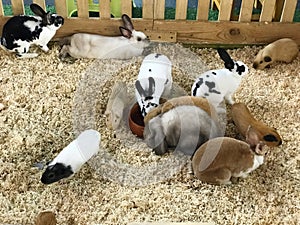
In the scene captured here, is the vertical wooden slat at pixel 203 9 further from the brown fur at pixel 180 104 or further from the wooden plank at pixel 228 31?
the brown fur at pixel 180 104

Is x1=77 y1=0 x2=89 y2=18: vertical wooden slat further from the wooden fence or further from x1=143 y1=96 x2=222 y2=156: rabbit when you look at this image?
x1=143 y1=96 x2=222 y2=156: rabbit

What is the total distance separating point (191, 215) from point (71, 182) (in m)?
0.53

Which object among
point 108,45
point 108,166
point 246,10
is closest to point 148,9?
point 108,45

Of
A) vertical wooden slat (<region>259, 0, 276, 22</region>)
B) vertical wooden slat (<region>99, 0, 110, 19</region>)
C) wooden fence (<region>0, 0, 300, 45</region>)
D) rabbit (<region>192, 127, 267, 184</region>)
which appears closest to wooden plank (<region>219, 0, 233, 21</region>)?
wooden fence (<region>0, 0, 300, 45</region>)

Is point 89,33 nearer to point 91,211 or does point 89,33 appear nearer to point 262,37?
point 262,37

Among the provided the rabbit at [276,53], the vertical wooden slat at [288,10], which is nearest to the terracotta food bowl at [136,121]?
the rabbit at [276,53]

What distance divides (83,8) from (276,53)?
1.10 meters

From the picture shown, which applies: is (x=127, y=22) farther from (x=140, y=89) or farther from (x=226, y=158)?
(x=226, y=158)

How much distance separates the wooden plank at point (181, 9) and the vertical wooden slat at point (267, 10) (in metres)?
0.44

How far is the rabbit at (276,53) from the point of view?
2920 millimetres

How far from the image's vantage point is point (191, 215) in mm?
2164

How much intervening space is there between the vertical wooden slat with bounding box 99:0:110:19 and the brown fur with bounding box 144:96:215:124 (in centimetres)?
84

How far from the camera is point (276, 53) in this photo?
2.94 meters

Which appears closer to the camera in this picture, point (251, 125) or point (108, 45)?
point (251, 125)
